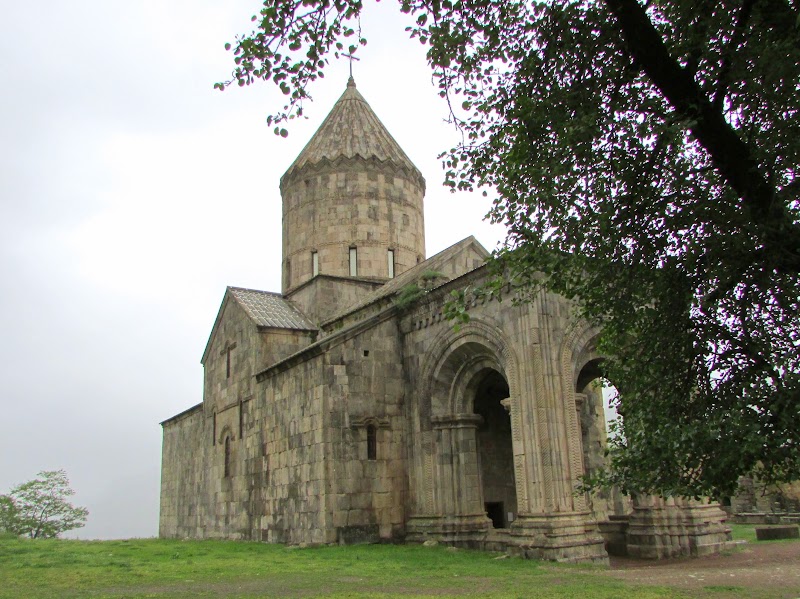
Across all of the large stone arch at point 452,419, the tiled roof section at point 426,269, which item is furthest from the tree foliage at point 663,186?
the tiled roof section at point 426,269

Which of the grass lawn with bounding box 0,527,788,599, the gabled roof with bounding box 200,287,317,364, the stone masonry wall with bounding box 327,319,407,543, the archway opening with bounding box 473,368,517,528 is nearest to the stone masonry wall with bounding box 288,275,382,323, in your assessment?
the gabled roof with bounding box 200,287,317,364

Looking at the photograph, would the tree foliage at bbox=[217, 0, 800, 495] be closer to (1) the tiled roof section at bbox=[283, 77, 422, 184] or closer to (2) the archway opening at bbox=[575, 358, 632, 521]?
(2) the archway opening at bbox=[575, 358, 632, 521]

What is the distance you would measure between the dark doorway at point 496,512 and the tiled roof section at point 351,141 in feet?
32.5

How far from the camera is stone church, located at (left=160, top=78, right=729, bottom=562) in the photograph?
12.0 meters

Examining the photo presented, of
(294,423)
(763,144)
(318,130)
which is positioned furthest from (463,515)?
(318,130)

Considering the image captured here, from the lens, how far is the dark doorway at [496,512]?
51.0 feet

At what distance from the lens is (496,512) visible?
15680 mm

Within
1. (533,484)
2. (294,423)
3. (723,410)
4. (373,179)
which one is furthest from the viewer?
(373,179)

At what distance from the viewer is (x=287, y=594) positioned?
7691 millimetres

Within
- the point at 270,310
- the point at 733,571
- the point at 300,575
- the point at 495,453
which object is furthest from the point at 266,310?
the point at 733,571

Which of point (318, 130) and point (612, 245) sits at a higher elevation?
point (318, 130)

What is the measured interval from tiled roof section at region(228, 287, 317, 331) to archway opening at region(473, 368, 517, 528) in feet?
16.5

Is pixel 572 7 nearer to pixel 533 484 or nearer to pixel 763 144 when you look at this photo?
pixel 763 144

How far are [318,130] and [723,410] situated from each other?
1808 cm
